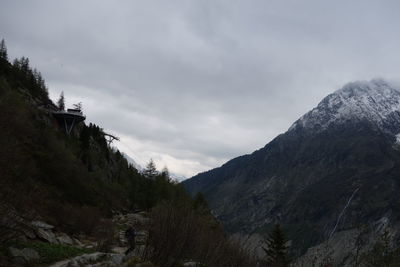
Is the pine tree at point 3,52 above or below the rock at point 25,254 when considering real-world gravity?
above

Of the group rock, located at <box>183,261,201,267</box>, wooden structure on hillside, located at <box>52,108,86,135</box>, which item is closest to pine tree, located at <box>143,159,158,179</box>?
wooden structure on hillside, located at <box>52,108,86,135</box>

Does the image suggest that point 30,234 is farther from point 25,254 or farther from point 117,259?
point 117,259

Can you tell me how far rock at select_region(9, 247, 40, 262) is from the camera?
14.9 metres

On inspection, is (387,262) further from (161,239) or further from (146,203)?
(146,203)

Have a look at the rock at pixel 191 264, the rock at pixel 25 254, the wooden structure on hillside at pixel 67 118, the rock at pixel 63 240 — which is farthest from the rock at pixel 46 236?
the wooden structure on hillside at pixel 67 118

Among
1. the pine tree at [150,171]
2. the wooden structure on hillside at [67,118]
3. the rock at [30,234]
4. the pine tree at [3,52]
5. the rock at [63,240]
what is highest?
the pine tree at [3,52]

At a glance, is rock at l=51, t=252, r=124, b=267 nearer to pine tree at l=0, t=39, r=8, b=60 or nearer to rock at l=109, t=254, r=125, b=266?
rock at l=109, t=254, r=125, b=266

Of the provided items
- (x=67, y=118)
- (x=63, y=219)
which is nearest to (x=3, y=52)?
(x=67, y=118)

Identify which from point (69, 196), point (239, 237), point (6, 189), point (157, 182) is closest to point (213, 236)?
point (239, 237)

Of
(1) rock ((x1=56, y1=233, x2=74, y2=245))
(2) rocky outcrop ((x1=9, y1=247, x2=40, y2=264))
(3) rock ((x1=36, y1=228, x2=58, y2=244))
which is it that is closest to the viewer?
(2) rocky outcrop ((x1=9, y1=247, x2=40, y2=264))

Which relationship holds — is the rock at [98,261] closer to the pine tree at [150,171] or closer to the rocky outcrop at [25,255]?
the rocky outcrop at [25,255]

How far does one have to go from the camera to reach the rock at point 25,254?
A: 14.9 metres

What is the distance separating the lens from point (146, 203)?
67.5m

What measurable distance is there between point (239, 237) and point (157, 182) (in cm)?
5717
